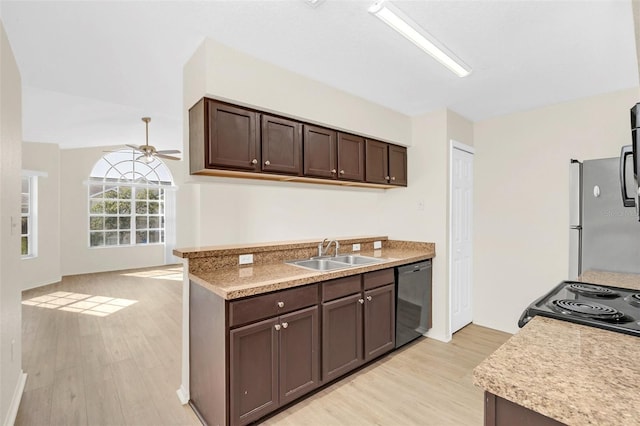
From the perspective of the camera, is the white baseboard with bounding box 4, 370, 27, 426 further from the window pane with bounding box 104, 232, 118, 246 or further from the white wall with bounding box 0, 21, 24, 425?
the window pane with bounding box 104, 232, 118, 246

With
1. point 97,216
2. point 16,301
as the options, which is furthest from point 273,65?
point 97,216

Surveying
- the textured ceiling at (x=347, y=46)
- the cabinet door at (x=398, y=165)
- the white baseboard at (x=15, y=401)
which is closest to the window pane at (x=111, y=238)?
the textured ceiling at (x=347, y=46)

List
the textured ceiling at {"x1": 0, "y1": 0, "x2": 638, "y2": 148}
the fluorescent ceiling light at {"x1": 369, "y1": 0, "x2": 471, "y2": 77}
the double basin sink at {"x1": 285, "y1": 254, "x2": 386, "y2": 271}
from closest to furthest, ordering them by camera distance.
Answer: the fluorescent ceiling light at {"x1": 369, "y1": 0, "x2": 471, "y2": 77} < the textured ceiling at {"x1": 0, "y1": 0, "x2": 638, "y2": 148} < the double basin sink at {"x1": 285, "y1": 254, "x2": 386, "y2": 271}

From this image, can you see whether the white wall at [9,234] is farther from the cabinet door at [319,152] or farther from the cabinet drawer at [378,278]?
the cabinet drawer at [378,278]

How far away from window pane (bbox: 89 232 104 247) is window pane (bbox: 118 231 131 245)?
40cm

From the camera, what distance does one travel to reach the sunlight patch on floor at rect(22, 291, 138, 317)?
436 centimetres

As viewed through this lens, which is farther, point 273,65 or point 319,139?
point 319,139

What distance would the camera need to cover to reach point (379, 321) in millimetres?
2740

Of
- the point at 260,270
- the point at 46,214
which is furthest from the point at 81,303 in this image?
the point at 260,270

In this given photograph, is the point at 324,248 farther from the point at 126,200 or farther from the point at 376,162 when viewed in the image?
the point at 126,200

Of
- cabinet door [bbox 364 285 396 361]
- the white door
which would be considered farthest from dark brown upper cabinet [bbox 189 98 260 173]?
the white door

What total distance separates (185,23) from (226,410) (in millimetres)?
2358

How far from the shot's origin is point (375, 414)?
6.74 feet

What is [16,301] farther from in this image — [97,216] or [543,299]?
[97,216]
